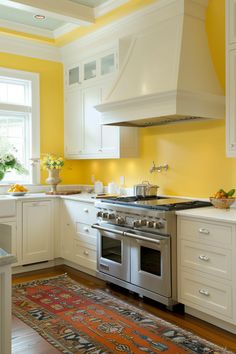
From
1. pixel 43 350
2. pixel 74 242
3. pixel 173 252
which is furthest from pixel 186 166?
pixel 43 350

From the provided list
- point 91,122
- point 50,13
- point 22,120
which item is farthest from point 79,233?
point 50,13

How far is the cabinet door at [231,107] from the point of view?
3244 mm

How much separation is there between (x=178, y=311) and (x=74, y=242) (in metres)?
1.75

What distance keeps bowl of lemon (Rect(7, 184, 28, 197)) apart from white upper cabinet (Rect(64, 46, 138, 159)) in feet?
2.95

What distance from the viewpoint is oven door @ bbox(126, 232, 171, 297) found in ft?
10.8

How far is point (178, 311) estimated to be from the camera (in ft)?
11.0

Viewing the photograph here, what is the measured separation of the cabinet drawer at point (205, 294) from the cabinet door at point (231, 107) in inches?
43.3

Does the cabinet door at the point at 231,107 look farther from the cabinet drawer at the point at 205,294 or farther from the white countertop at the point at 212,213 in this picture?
the cabinet drawer at the point at 205,294

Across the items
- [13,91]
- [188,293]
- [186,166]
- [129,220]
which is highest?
[13,91]

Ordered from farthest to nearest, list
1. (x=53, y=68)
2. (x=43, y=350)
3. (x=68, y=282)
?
(x=53, y=68), (x=68, y=282), (x=43, y=350)

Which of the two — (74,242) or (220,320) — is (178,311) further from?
(74,242)

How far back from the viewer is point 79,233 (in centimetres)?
457

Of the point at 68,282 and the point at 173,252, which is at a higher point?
the point at 173,252

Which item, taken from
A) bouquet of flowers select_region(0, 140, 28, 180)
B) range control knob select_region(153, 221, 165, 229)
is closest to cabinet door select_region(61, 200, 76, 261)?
bouquet of flowers select_region(0, 140, 28, 180)
